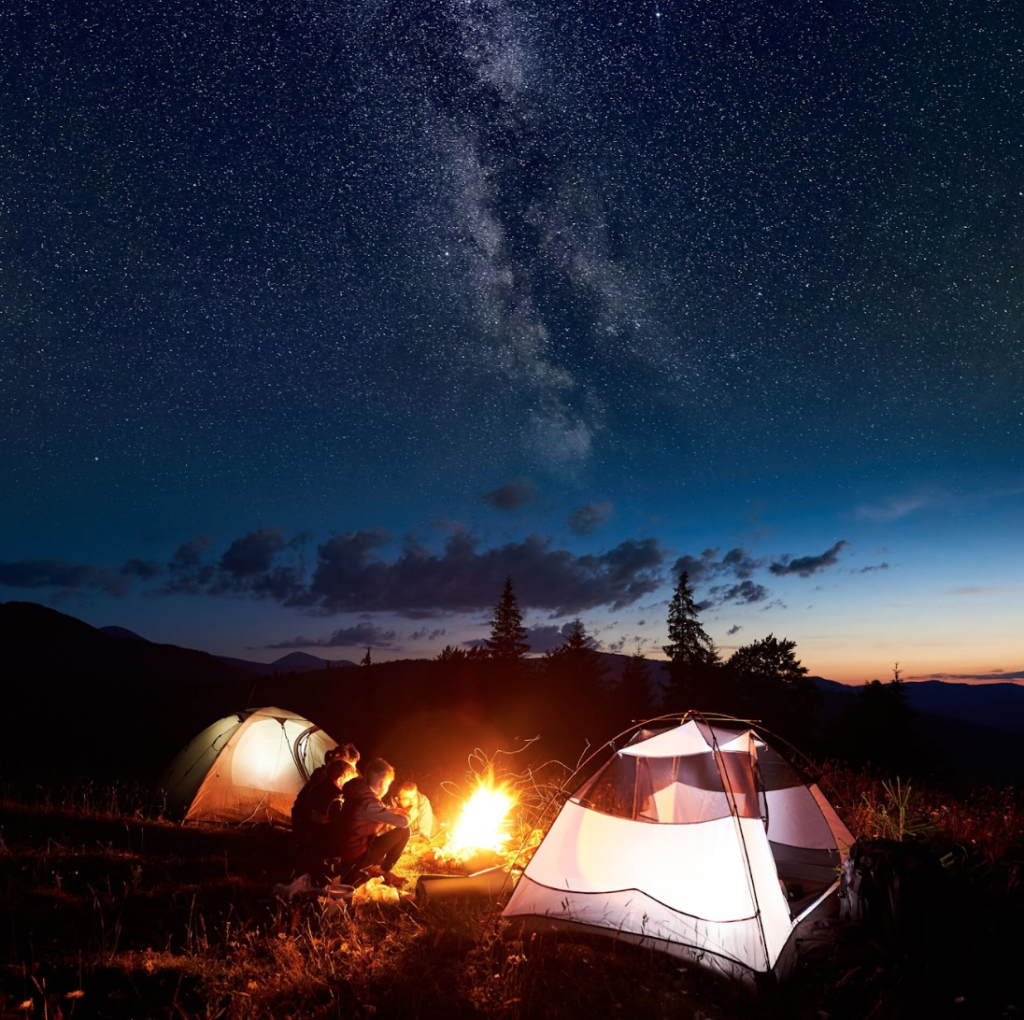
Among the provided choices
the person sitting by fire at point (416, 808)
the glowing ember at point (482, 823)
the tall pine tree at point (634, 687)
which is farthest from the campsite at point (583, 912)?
the tall pine tree at point (634, 687)

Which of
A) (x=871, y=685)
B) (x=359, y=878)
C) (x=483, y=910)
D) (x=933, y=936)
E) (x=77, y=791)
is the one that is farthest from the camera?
(x=871, y=685)

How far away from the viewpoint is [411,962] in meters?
5.52

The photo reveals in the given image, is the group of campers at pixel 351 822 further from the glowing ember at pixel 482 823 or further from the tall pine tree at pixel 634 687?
the tall pine tree at pixel 634 687

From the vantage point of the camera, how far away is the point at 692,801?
6.55 m

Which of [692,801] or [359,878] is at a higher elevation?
[692,801]

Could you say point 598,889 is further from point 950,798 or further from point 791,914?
point 950,798

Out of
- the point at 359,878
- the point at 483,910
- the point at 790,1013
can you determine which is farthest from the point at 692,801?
the point at 359,878

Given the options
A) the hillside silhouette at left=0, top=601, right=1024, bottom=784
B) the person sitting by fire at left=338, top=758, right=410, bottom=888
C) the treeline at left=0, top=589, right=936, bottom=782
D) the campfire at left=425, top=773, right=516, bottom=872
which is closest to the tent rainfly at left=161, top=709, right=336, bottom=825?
the campfire at left=425, top=773, right=516, bottom=872

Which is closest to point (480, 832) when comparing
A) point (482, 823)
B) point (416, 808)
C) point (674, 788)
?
point (482, 823)

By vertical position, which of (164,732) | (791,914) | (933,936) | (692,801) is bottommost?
(164,732)

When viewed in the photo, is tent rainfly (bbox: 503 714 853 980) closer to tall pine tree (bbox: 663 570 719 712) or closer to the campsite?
the campsite

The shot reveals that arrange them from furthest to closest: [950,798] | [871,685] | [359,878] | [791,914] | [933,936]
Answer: [871,685], [950,798], [359,878], [791,914], [933,936]

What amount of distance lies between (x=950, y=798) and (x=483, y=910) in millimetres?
7584

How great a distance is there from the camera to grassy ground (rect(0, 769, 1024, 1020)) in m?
4.59
